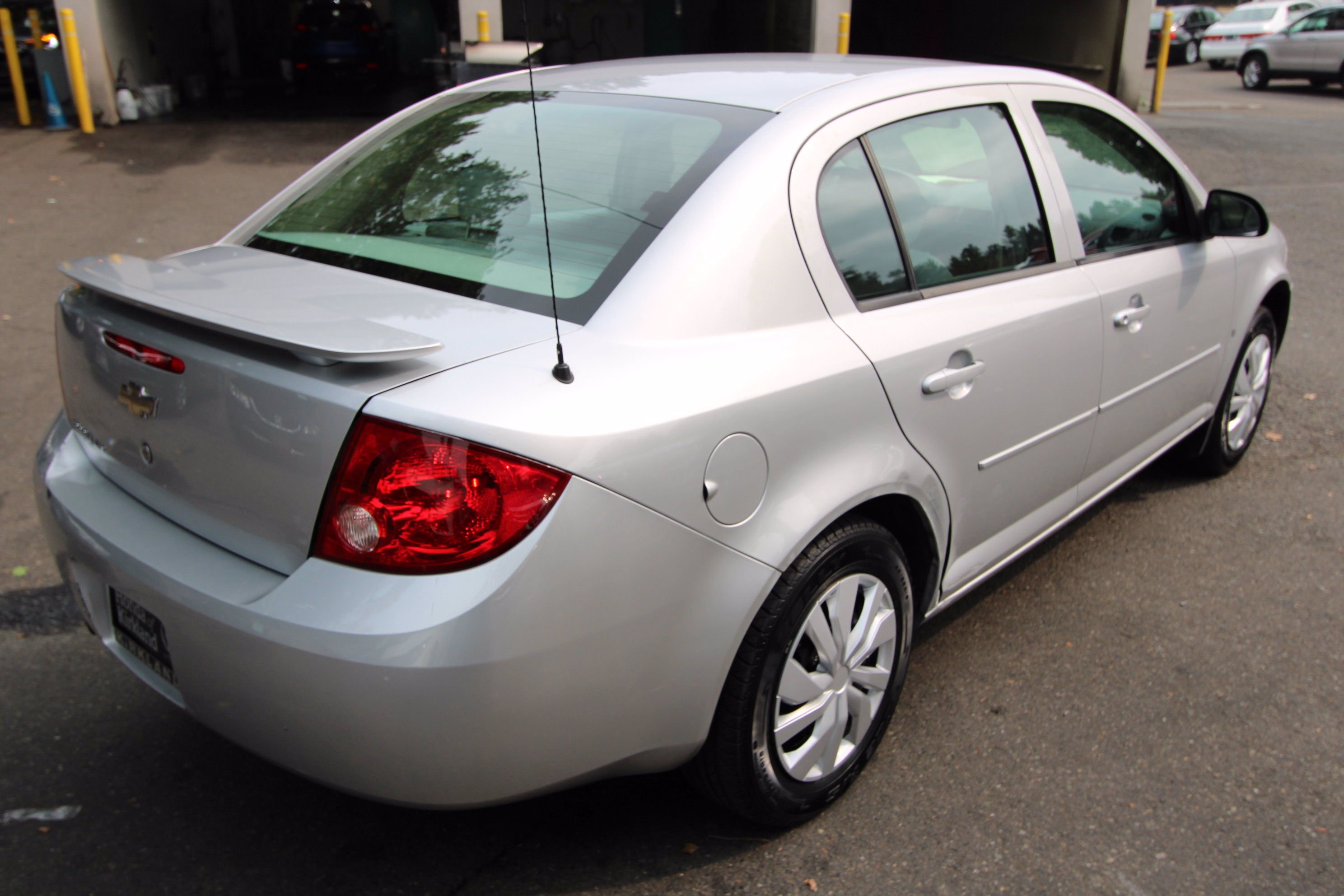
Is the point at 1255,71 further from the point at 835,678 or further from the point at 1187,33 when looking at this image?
the point at 835,678

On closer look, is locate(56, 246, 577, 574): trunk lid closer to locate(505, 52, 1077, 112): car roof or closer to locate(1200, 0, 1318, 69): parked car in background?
locate(505, 52, 1077, 112): car roof

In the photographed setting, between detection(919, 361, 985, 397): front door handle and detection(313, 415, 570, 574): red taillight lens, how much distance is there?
3.52 feet

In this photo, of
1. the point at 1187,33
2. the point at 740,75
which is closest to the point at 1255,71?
the point at 1187,33

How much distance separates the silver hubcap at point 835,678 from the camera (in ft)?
7.76

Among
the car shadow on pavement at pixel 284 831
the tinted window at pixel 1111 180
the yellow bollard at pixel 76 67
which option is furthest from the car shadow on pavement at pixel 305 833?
the yellow bollard at pixel 76 67

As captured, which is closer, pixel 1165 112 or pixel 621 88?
pixel 621 88

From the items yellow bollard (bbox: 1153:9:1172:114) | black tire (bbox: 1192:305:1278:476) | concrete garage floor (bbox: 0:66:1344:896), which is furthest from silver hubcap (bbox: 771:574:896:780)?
yellow bollard (bbox: 1153:9:1172:114)

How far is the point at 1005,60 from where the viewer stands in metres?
20.3

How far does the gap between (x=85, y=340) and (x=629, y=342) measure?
4.07 feet

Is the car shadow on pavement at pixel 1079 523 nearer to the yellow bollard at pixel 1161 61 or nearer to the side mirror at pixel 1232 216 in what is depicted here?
the side mirror at pixel 1232 216

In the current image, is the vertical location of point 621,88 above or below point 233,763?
above

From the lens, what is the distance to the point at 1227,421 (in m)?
4.45

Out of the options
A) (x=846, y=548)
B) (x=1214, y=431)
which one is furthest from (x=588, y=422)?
(x=1214, y=431)

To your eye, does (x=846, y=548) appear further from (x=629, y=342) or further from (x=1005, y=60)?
(x=1005, y=60)
